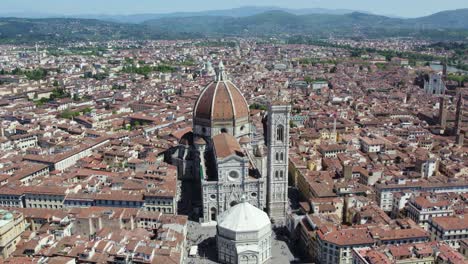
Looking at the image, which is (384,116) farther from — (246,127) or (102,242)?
(102,242)

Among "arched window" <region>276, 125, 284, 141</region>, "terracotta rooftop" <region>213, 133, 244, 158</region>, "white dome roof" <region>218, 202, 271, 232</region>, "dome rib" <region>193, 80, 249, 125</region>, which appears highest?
"dome rib" <region>193, 80, 249, 125</region>

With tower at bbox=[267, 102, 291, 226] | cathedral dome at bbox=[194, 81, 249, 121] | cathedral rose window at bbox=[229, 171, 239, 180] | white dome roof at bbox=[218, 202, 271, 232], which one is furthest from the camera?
cathedral dome at bbox=[194, 81, 249, 121]

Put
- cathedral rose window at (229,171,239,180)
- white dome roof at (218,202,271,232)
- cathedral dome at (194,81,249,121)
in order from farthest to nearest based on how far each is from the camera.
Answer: cathedral dome at (194,81,249,121)
cathedral rose window at (229,171,239,180)
white dome roof at (218,202,271,232)

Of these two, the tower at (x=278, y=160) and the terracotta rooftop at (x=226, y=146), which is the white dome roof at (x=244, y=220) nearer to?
the terracotta rooftop at (x=226, y=146)

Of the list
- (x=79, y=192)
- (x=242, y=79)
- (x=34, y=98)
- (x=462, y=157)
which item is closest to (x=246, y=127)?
(x=79, y=192)

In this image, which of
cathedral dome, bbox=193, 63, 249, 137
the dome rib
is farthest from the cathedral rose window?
the dome rib

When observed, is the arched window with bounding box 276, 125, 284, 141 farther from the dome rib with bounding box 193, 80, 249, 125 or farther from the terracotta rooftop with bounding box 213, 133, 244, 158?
the dome rib with bounding box 193, 80, 249, 125

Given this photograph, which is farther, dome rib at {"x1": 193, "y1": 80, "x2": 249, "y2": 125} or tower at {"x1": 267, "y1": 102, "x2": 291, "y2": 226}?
dome rib at {"x1": 193, "y1": 80, "x2": 249, "y2": 125}

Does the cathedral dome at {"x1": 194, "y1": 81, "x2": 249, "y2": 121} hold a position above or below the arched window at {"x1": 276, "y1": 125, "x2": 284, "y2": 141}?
above

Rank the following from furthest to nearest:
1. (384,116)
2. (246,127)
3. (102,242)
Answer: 1. (384,116)
2. (246,127)
3. (102,242)
